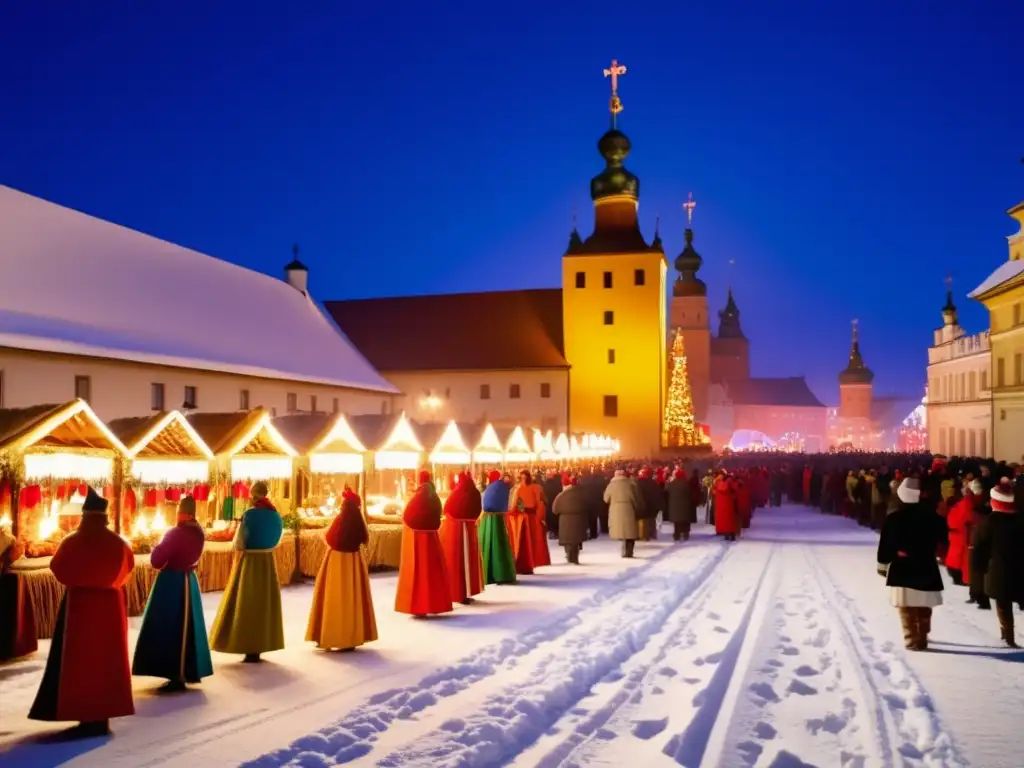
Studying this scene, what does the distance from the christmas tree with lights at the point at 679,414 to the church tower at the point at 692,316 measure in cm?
3359

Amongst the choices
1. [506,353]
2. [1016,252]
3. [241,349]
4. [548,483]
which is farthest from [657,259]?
[548,483]

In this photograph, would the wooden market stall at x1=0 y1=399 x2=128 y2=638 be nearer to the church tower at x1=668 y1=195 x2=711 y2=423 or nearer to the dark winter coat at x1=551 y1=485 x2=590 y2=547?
the dark winter coat at x1=551 y1=485 x2=590 y2=547

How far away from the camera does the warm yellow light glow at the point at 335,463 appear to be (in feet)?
56.5

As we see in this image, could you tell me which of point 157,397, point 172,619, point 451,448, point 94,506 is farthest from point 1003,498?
point 157,397

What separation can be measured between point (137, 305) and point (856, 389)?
381ft

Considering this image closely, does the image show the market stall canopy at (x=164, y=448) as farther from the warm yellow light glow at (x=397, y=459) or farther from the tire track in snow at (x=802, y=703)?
the tire track in snow at (x=802, y=703)

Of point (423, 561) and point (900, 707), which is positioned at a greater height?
point (423, 561)

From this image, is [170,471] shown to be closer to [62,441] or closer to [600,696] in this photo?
[62,441]

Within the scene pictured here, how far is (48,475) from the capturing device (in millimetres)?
12273

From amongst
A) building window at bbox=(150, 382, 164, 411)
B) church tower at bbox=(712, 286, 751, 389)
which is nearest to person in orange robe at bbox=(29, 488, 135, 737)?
building window at bbox=(150, 382, 164, 411)

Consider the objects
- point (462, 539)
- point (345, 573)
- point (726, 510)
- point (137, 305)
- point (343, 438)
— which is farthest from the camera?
point (137, 305)

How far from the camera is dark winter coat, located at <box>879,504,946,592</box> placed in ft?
30.4

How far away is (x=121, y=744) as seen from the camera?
21.2ft

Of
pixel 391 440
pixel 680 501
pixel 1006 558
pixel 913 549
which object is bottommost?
pixel 680 501
